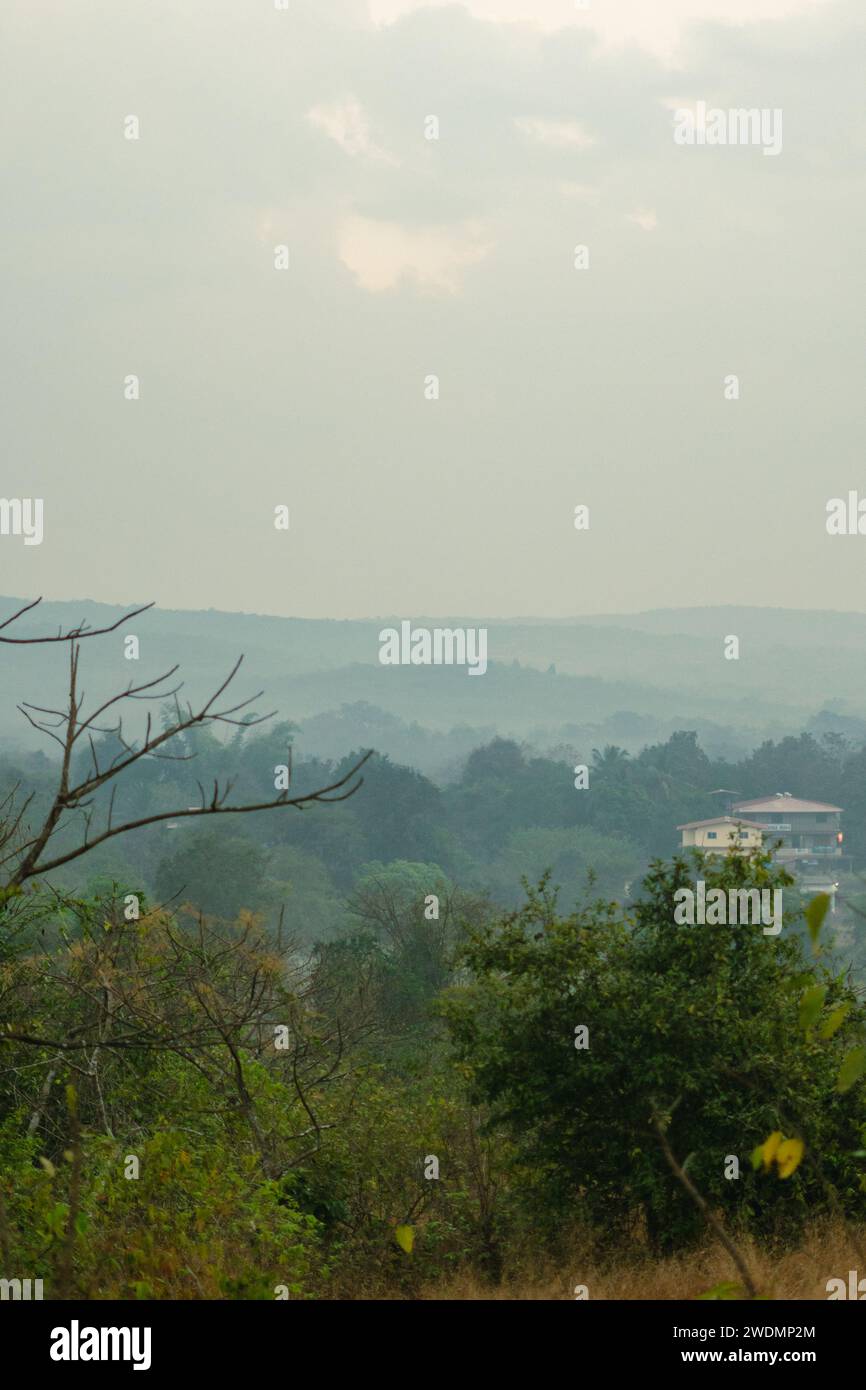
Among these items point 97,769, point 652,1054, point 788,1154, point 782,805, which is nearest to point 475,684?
point 782,805

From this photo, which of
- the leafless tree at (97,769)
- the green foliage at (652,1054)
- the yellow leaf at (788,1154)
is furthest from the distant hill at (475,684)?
the yellow leaf at (788,1154)

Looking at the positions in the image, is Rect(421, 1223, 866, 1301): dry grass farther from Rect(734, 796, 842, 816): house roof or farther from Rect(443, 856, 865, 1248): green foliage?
Rect(734, 796, 842, 816): house roof

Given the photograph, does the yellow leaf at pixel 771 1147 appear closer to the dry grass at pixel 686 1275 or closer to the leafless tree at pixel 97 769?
the leafless tree at pixel 97 769

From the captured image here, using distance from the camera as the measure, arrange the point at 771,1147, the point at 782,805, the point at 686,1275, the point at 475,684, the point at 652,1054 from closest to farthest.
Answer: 1. the point at 771,1147
2. the point at 686,1275
3. the point at 652,1054
4. the point at 782,805
5. the point at 475,684

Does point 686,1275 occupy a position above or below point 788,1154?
below

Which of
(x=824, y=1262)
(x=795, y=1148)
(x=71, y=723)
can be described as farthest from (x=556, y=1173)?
(x=795, y=1148)

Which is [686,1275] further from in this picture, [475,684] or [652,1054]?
[475,684]

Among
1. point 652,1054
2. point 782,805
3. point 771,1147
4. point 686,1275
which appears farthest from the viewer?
point 782,805
